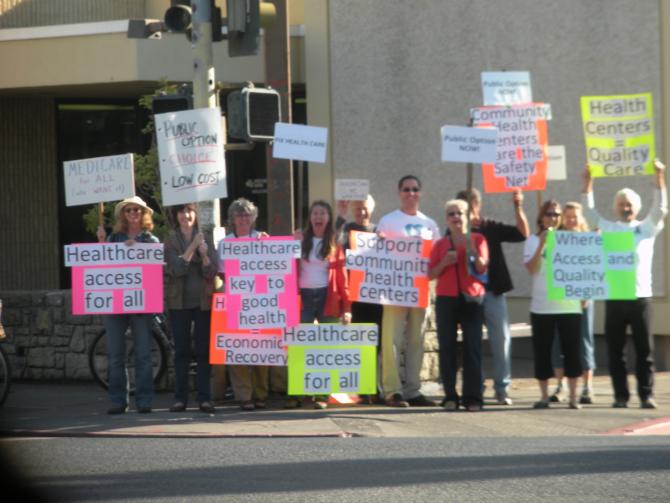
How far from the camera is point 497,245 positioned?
13.1 metres

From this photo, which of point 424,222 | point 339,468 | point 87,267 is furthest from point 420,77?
point 339,468

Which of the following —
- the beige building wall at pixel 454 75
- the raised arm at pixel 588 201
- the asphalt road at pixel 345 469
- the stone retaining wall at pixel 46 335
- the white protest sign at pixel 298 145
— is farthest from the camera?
the beige building wall at pixel 454 75

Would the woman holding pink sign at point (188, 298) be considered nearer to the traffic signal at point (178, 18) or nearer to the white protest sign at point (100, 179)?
the white protest sign at point (100, 179)

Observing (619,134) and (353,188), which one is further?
(353,188)

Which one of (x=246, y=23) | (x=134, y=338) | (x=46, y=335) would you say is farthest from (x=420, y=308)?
(x=46, y=335)

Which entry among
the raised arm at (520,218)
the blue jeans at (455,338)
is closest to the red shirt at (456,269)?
the blue jeans at (455,338)

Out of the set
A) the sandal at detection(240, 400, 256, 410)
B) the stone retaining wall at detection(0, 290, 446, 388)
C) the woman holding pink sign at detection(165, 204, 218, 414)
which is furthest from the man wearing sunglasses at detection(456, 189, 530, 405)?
the stone retaining wall at detection(0, 290, 446, 388)

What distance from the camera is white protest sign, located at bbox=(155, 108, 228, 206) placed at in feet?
40.5

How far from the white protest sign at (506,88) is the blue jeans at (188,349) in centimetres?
353

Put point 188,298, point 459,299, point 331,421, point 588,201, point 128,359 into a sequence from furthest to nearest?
point 128,359 < point 588,201 < point 459,299 < point 188,298 < point 331,421

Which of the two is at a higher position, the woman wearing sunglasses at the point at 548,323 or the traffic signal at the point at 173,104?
the traffic signal at the point at 173,104

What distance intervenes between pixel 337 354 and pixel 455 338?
1.09 meters

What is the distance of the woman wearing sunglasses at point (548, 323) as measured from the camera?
12672 mm

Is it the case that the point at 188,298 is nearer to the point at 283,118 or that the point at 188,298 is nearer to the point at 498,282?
the point at 283,118
